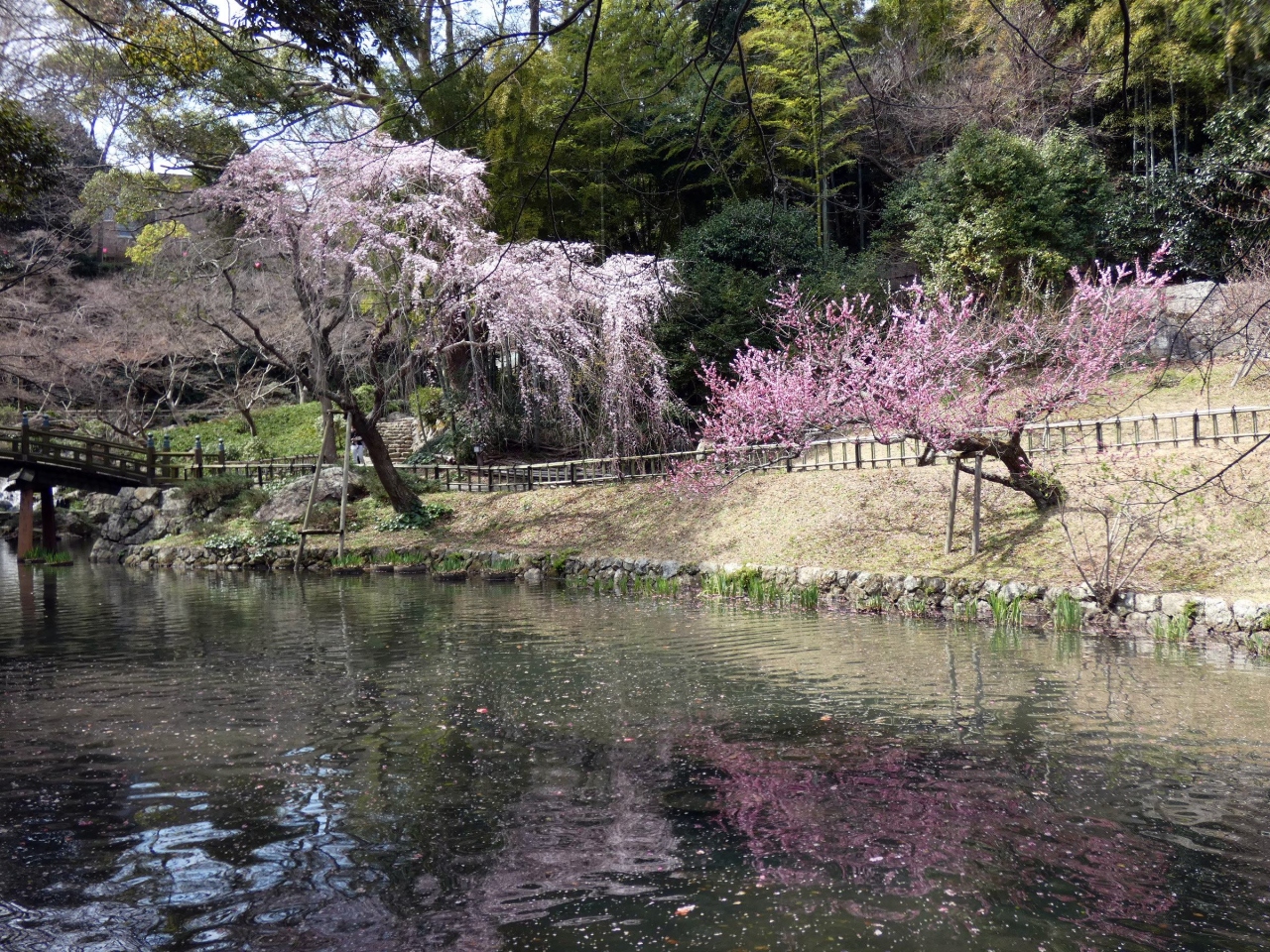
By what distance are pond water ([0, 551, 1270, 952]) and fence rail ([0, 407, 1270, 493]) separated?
4658 mm

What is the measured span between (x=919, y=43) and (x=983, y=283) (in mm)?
7539

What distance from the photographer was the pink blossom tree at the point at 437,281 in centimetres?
1716

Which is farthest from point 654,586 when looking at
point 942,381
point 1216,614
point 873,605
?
point 1216,614

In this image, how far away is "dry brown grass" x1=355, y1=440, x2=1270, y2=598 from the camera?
10.4m

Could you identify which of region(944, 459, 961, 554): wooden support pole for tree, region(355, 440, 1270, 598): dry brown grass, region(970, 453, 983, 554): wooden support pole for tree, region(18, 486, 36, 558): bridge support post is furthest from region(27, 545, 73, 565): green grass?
region(970, 453, 983, 554): wooden support pole for tree

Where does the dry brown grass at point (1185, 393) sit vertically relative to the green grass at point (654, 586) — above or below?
above

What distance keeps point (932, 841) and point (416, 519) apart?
1611 centimetres

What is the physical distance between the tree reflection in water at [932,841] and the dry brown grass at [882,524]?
4.30 meters

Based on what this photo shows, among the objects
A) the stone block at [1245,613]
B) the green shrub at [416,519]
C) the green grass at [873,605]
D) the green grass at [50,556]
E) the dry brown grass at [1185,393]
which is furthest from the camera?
the green grass at [50,556]

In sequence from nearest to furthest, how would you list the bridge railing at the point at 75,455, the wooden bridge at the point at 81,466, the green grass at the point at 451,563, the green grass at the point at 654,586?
the green grass at the point at 654,586, the green grass at the point at 451,563, the bridge railing at the point at 75,455, the wooden bridge at the point at 81,466

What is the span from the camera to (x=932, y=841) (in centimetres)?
444

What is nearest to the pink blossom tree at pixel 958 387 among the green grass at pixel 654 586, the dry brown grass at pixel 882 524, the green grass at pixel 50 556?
the dry brown grass at pixel 882 524

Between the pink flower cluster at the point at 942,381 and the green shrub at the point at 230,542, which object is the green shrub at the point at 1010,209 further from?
the green shrub at the point at 230,542

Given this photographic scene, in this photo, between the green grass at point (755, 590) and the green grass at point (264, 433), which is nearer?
the green grass at point (755, 590)
